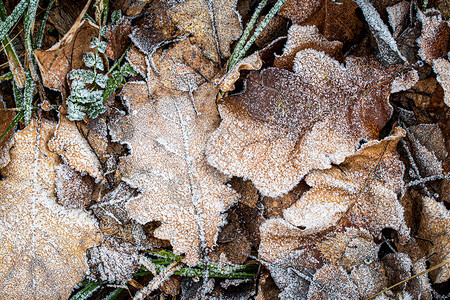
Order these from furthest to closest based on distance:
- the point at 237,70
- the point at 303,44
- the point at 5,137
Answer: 1. the point at 5,137
2. the point at 303,44
3. the point at 237,70

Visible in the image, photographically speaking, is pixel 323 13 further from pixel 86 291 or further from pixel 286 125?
pixel 86 291

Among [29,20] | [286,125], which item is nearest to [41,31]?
[29,20]

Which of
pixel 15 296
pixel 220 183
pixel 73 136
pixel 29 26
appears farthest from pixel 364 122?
pixel 15 296

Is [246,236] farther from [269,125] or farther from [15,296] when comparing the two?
[15,296]

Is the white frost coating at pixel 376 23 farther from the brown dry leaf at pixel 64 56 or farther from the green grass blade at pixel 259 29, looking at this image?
the brown dry leaf at pixel 64 56

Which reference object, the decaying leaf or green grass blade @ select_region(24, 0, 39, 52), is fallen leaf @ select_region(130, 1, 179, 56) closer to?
green grass blade @ select_region(24, 0, 39, 52)

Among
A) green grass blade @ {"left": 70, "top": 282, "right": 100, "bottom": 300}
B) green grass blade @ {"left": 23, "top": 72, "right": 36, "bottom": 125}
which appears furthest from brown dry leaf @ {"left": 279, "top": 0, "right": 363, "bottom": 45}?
green grass blade @ {"left": 70, "top": 282, "right": 100, "bottom": 300}

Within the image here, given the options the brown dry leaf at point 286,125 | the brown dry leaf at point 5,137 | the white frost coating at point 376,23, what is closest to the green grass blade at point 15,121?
the brown dry leaf at point 5,137
